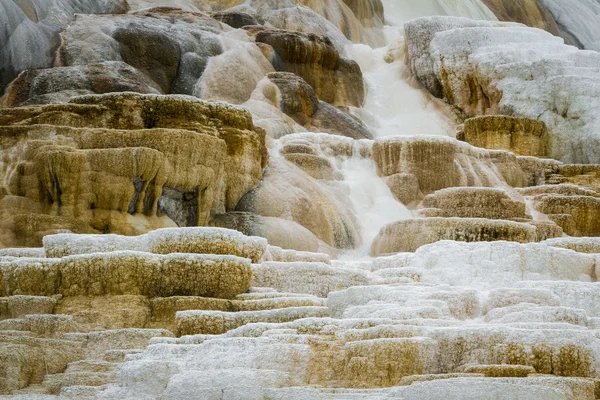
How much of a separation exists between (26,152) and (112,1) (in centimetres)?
1519

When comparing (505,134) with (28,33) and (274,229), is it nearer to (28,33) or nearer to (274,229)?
(274,229)

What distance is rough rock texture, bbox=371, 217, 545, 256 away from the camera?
1800 centimetres

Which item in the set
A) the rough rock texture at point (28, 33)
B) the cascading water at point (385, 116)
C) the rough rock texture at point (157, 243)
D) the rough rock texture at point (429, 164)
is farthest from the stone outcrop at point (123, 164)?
the rough rock texture at point (28, 33)

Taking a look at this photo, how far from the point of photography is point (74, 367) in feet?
33.8

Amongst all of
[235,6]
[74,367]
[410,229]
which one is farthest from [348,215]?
[235,6]

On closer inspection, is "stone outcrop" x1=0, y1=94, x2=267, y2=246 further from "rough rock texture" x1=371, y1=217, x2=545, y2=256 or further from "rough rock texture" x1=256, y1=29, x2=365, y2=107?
"rough rock texture" x1=256, y1=29, x2=365, y2=107

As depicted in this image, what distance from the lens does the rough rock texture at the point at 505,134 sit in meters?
26.6

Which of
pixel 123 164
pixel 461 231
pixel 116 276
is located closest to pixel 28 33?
pixel 123 164

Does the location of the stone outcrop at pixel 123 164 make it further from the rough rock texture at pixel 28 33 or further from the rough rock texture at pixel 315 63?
the rough rock texture at pixel 315 63

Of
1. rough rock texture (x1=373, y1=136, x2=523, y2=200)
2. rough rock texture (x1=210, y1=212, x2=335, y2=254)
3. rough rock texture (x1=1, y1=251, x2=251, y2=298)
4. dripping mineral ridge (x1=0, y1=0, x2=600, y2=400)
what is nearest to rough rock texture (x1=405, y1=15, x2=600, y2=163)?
dripping mineral ridge (x1=0, y1=0, x2=600, y2=400)

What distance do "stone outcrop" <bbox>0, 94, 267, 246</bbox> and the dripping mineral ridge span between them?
0.13ft

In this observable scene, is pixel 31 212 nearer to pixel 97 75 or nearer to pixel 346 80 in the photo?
pixel 97 75

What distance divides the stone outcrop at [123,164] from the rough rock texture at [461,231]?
131 inches

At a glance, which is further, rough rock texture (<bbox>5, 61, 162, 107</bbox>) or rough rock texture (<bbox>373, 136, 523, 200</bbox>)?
rough rock texture (<bbox>5, 61, 162, 107</bbox>)
